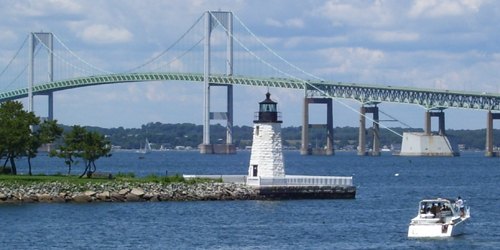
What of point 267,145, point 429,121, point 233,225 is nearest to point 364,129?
point 429,121

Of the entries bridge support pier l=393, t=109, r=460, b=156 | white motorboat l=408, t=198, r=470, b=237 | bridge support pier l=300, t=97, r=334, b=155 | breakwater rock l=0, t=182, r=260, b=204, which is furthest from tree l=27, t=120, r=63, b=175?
bridge support pier l=393, t=109, r=460, b=156

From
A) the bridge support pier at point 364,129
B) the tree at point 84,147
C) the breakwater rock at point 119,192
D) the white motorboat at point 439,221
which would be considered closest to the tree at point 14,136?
the tree at point 84,147

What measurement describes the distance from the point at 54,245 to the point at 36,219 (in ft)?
14.6

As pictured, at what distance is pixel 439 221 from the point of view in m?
23.3

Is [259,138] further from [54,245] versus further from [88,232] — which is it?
[54,245]

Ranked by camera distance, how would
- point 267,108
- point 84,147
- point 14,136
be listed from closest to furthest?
1. point 267,108
2. point 84,147
3. point 14,136

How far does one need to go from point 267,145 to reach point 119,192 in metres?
4.76

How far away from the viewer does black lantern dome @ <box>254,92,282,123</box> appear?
97.2ft

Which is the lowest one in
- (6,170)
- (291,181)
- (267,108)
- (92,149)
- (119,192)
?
(119,192)

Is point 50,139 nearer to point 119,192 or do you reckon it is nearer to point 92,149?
point 92,149

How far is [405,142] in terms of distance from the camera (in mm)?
99312

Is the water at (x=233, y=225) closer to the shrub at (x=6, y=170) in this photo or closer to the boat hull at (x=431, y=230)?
the boat hull at (x=431, y=230)

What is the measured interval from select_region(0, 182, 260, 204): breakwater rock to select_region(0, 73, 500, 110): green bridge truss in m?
67.0

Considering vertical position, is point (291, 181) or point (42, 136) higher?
point (42, 136)
